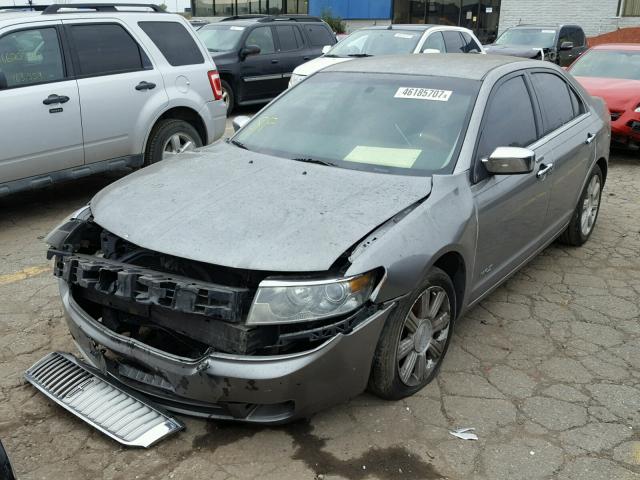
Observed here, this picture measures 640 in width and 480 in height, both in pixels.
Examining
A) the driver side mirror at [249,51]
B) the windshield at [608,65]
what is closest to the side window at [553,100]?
the windshield at [608,65]

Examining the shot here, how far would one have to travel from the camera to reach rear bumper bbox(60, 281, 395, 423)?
2678 mm

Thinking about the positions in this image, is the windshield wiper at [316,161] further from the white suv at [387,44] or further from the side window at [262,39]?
the side window at [262,39]

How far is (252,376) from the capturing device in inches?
105

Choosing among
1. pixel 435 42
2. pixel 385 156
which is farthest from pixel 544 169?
pixel 435 42

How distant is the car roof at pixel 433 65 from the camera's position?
4.09 meters

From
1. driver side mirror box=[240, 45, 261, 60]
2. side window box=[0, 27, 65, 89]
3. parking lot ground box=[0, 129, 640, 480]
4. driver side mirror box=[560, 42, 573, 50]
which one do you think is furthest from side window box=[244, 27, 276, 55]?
parking lot ground box=[0, 129, 640, 480]

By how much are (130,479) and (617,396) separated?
2496 mm

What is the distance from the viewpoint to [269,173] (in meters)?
3.60

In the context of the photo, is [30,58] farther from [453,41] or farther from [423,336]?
[453,41]

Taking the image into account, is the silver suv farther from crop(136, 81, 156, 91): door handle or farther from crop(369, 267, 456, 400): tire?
crop(369, 267, 456, 400): tire

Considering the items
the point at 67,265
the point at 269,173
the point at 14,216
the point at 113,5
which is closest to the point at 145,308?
the point at 67,265

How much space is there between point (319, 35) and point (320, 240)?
11338mm

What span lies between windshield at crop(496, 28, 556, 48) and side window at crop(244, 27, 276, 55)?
6.87 m

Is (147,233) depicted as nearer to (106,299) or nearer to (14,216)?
(106,299)
